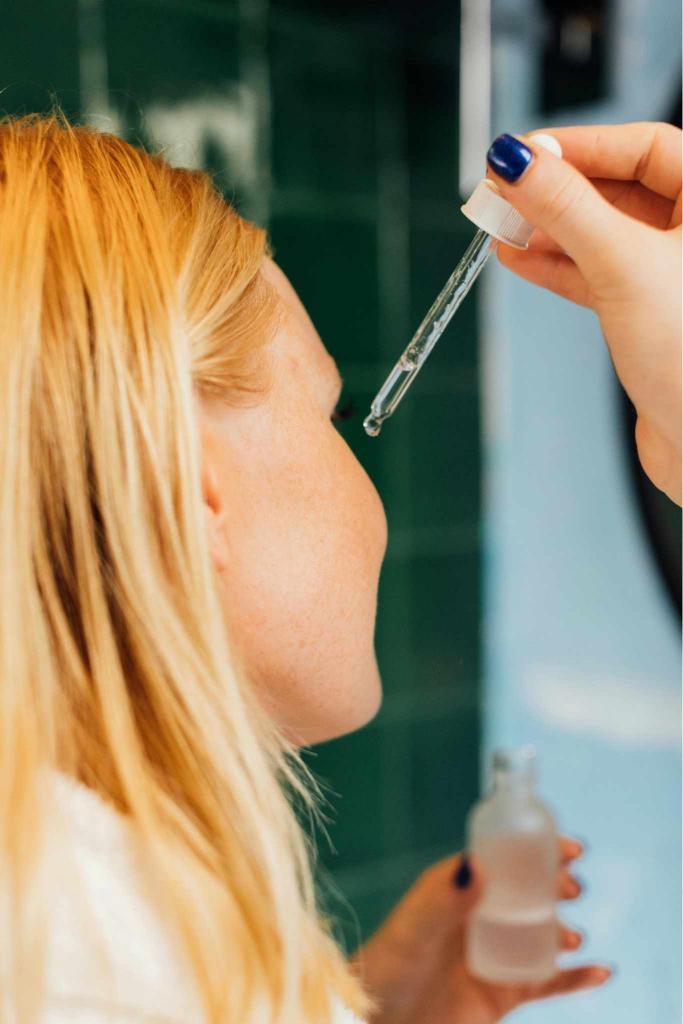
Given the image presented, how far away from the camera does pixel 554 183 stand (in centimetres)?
48

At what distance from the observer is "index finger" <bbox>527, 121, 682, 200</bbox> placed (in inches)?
23.6

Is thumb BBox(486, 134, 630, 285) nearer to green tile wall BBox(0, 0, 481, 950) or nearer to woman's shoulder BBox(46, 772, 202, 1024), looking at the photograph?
woman's shoulder BBox(46, 772, 202, 1024)

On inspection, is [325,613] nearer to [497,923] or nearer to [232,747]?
[232,747]

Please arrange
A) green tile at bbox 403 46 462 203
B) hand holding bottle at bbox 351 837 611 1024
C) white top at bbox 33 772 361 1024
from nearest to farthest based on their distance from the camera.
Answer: white top at bbox 33 772 361 1024
hand holding bottle at bbox 351 837 611 1024
green tile at bbox 403 46 462 203

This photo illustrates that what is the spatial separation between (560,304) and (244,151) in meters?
0.47

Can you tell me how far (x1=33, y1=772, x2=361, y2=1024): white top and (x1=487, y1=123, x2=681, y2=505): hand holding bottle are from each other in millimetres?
340

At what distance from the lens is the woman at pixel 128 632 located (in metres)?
0.46

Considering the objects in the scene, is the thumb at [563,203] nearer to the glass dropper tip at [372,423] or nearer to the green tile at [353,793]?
the glass dropper tip at [372,423]

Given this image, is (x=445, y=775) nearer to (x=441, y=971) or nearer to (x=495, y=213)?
(x=441, y=971)

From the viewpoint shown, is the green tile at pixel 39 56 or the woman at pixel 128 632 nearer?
the woman at pixel 128 632

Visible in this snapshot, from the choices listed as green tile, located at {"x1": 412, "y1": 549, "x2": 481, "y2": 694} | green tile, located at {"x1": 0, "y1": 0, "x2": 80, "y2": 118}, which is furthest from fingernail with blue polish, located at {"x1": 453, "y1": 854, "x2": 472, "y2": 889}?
green tile, located at {"x1": 0, "y1": 0, "x2": 80, "y2": 118}

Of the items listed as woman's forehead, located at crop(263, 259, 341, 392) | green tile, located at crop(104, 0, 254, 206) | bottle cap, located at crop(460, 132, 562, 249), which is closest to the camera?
bottle cap, located at crop(460, 132, 562, 249)

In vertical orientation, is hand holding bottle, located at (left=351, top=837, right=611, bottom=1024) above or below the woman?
below

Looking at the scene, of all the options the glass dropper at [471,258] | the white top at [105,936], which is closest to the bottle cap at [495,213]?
the glass dropper at [471,258]
